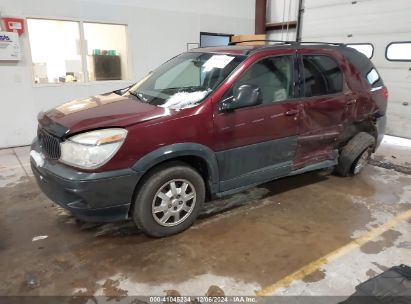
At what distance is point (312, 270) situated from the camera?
2.57 meters

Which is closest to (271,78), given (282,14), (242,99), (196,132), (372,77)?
(242,99)

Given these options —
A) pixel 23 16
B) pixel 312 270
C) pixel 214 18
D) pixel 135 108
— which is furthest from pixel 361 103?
pixel 23 16

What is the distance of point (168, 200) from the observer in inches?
113

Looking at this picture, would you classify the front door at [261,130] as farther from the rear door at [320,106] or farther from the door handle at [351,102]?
the door handle at [351,102]

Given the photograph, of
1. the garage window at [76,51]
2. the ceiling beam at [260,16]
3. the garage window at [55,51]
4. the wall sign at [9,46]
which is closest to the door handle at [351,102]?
the garage window at [76,51]

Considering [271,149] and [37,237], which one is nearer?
[37,237]

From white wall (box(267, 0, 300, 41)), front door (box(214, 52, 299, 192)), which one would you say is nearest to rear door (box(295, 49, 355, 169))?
front door (box(214, 52, 299, 192))

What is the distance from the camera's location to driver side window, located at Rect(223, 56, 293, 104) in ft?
10.4

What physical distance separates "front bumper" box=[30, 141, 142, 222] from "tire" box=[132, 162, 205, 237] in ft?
0.39

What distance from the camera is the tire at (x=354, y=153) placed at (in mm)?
4176

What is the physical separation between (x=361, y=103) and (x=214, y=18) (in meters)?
4.93

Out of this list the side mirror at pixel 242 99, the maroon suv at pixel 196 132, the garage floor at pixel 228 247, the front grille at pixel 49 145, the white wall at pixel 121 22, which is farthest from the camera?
the white wall at pixel 121 22

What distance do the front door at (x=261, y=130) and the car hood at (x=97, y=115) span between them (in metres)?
0.62

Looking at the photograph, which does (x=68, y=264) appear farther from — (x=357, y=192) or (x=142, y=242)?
(x=357, y=192)
